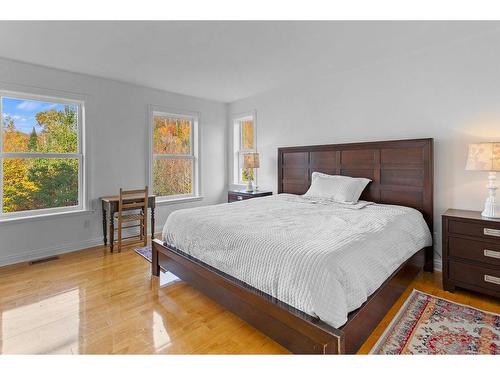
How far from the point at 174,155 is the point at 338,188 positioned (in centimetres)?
286

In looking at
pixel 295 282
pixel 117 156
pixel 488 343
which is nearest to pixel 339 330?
pixel 295 282

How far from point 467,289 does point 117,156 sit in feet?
14.5

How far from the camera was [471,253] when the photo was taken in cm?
235

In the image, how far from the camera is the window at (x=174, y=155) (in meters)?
4.55

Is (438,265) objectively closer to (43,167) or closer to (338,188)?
(338,188)

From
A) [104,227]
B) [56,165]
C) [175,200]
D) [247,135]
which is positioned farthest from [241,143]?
[56,165]

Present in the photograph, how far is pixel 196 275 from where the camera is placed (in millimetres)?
2273

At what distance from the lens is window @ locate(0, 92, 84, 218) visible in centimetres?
326

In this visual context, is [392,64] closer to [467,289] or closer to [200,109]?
[467,289]

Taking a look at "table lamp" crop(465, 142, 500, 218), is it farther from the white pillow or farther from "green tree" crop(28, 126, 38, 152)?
"green tree" crop(28, 126, 38, 152)

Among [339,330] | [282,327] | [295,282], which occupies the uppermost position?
[295,282]

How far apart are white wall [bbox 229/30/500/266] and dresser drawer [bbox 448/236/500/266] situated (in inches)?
22.1
